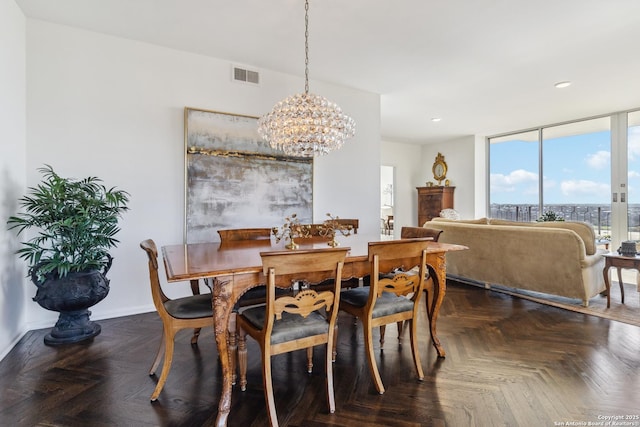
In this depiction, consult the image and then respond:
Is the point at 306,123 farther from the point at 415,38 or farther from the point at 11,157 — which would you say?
the point at 11,157

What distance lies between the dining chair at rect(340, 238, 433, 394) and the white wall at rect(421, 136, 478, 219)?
239 inches

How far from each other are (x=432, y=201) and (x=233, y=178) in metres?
5.39

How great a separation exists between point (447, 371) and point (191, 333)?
205 centimetres

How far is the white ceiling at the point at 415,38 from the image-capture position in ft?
9.09

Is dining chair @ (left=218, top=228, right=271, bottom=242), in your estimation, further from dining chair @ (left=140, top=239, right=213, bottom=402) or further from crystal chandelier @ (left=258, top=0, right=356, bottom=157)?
dining chair @ (left=140, top=239, right=213, bottom=402)

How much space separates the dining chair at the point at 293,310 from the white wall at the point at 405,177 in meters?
6.69

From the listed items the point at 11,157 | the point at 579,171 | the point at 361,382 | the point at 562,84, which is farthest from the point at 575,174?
the point at 11,157

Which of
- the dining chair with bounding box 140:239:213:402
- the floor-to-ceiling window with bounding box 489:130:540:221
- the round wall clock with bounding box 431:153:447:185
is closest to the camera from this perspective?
the dining chair with bounding box 140:239:213:402

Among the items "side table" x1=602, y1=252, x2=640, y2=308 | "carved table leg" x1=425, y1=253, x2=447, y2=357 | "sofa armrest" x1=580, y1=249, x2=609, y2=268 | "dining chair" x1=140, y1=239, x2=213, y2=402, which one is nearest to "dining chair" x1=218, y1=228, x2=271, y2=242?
"dining chair" x1=140, y1=239, x2=213, y2=402

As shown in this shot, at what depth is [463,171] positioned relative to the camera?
25.6ft

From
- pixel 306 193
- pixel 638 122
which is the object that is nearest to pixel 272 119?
pixel 306 193

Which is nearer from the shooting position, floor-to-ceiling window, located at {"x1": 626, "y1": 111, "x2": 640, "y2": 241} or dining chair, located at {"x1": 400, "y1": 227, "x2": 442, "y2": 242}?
dining chair, located at {"x1": 400, "y1": 227, "x2": 442, "y2": 242}

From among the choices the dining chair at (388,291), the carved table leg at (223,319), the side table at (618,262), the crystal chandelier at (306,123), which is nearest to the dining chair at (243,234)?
the crystal chandelier at (306,123)

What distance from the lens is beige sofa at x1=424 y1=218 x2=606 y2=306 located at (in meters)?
3.46
